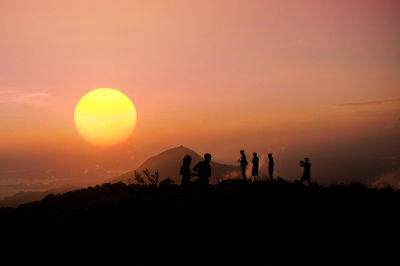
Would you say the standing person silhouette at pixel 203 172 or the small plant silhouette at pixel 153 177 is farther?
the small plant silhouette at pixel 153 177

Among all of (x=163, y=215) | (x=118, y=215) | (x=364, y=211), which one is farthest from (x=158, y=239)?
(x=364, y=211)

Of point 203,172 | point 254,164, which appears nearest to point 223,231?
point 203,172

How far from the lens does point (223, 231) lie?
11148 millimetres

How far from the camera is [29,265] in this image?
32.7ft

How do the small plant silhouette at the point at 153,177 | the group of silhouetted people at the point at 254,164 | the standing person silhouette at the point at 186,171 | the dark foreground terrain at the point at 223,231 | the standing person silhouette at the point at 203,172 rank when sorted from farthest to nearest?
the group of silhouetted people at the point at 254,164 < the small plant silhouette at the point at 153,177 < the standing person silhouette at the point at 186,171 < the standing person silhouette at the point at 203,172 < the dark foreground terrain at the point at 223,231

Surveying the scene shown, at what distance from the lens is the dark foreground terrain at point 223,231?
962 cm

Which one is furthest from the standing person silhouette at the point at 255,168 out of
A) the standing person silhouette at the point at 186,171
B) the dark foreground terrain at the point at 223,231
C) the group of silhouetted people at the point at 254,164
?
the standing person silhouette at the point at 186,171

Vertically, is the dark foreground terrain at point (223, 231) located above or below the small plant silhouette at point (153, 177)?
below

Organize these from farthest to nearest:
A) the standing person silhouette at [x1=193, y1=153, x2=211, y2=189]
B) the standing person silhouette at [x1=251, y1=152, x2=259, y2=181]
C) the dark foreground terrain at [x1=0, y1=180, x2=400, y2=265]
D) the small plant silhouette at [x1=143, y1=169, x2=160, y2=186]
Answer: the standing person silhouette at [x1=251, y1=152, x2=259, y2=181], the small plant silhouette at [x1=143, y1=169, x2=160, y2=186], the standing person silhouette at [x1=193, y1=153, x2=211, y2=189], the dark foreground terrain at [x1=0, y1=180, x2=400, y2=265]

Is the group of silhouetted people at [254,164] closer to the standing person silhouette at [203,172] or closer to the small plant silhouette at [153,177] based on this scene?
the small plant silhouette at [153,177]

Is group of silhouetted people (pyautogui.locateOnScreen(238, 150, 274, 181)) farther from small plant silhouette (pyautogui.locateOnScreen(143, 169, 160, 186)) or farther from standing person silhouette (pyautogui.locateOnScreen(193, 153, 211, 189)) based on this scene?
standing person silhouette (pyautogui.locateOnScreen(193, 153, 211, 189))

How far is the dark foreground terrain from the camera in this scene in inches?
379

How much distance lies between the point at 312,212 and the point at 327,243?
11.1 ft

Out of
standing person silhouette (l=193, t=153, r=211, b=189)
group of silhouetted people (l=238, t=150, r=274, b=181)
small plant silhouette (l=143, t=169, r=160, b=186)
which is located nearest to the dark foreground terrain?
standing person silhouette (l=193, t=153, r=211, b=189)
